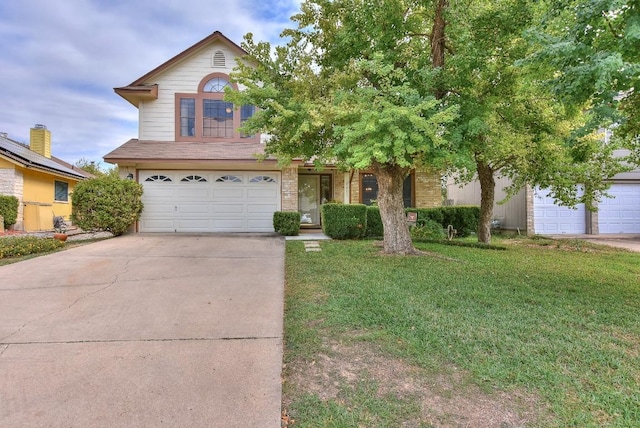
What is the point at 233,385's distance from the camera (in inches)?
103

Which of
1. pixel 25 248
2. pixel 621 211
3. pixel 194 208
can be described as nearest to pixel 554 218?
pixel 621 211

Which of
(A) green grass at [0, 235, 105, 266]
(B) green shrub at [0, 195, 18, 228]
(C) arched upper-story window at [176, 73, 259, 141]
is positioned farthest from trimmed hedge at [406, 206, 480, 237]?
(B) green shrub at [0, 195, 18, 228]

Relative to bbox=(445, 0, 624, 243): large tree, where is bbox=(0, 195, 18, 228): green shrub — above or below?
below

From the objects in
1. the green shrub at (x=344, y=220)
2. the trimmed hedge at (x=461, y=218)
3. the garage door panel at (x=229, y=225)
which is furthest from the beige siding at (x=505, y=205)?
the garage door panel at (x=229, y=225)

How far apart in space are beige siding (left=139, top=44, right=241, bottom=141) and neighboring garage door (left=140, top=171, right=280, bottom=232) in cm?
168

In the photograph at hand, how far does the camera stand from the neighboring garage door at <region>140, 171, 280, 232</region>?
12.6 meters

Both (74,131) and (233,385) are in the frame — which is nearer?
(233,385)

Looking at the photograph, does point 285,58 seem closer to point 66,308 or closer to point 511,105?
point 511,105

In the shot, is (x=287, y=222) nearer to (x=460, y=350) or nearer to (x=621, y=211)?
(x=460, y=350)

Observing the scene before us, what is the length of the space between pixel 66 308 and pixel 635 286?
8.63 m

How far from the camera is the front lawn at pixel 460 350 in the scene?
2.32 meters

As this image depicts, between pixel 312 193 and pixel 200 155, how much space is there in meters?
5.16

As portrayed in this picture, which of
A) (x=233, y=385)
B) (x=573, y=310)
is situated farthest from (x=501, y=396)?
(x=573, y=310)

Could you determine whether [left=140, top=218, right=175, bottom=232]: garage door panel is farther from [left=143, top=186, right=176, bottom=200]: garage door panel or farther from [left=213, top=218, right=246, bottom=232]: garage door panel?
[left=213, top=218, right=246, bottom=232]: garage door panel
